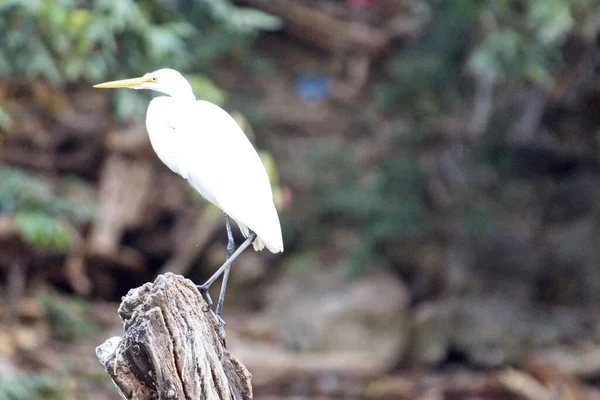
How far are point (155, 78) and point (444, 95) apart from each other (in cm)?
653

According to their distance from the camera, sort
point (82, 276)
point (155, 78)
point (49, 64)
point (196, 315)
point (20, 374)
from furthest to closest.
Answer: point (82, 276) → point (20, 374) → point (49, 64) → point (155, 78) → point (196, 315)

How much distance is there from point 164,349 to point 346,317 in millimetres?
6439

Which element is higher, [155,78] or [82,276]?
[82,276]

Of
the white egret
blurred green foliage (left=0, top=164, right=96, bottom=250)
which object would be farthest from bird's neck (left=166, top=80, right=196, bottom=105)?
blurred green foliage (left=0, top=164, right=96, bottom=250)

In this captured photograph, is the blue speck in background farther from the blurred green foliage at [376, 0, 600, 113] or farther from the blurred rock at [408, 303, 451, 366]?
the blurred rock at [408, 303, 451, 366]

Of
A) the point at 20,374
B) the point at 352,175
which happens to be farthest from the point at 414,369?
the point at 20,374

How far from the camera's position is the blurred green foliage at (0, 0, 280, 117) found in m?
5.00

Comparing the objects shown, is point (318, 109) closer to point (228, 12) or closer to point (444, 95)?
point (444, 95)

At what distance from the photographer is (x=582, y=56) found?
27.8ft

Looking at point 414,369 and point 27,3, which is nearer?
point 27,3

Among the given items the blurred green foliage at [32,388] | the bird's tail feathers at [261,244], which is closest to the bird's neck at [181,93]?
the bird's tail feathers at [261,244]

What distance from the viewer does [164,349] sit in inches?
89.7

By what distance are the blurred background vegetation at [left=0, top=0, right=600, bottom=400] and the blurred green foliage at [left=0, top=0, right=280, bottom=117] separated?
3.69 ft

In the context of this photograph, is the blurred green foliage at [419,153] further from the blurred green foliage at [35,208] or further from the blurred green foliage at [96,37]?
the blurred green foliage at [35,208]
